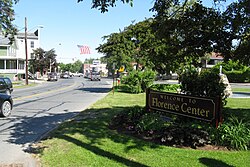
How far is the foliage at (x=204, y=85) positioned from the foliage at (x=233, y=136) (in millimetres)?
1963

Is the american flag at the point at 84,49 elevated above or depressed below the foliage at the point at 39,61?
above

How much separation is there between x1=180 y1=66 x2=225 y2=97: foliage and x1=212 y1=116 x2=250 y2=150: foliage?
1.96 m

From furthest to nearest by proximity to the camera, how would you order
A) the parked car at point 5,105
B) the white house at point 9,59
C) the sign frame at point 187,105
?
1. the white house at point 9,59
2. the parked car at point 5,105
3. the sign frame at point 187,105

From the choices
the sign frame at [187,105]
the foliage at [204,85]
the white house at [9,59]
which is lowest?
the sign frame at [187,105]

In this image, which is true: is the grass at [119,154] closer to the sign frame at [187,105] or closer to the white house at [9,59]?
the sign frame at [187,105]

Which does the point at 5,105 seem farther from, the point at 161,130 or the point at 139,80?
the point at 139,80

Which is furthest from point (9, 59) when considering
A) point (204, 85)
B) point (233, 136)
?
point (233, 136)

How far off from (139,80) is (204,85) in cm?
1438

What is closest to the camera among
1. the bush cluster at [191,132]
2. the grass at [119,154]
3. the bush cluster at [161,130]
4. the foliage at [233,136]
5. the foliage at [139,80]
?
the grass at [119,154]

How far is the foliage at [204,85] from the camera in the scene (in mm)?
8344

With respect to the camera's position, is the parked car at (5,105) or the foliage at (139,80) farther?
the foliage at (139,80)

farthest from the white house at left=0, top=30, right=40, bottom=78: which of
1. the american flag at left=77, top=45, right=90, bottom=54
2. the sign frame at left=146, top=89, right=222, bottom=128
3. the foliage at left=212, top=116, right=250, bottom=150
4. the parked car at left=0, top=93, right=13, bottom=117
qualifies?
the foliage at left=212, top=116, right=250, bottom=150

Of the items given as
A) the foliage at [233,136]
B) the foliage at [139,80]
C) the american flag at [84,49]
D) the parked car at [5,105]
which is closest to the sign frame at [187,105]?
the foliage at [233,136]

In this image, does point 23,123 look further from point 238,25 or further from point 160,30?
point 238,25
